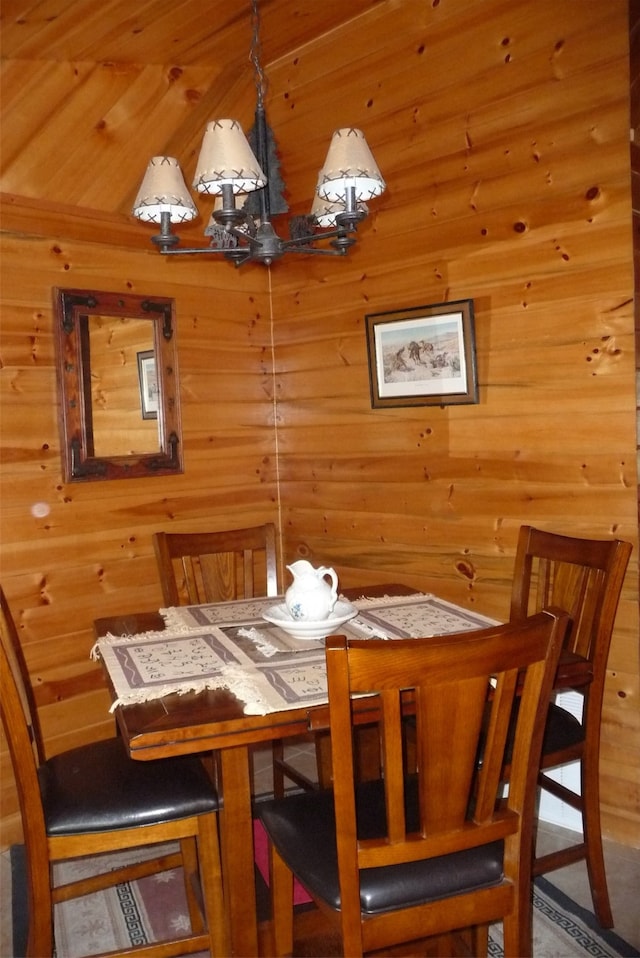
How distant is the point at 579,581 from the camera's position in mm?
2174

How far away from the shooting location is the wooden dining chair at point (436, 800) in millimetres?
1272

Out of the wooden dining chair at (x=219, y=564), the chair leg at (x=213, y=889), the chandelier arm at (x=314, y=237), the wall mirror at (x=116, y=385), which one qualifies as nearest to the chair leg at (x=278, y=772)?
the wooden dining chair at (x=219, y=564)

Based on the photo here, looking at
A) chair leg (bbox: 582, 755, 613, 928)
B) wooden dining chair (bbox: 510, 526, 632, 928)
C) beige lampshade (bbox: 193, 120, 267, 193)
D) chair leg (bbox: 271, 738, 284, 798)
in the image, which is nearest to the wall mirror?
chair leg (bbox: 271, 738, 284, 798)

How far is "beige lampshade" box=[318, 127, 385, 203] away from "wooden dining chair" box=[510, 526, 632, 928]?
1099 mm

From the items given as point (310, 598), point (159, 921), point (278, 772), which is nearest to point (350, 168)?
point (310, 598)

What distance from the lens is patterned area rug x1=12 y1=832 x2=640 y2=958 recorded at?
1.96 metres

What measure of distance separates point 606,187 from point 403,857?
195 cm

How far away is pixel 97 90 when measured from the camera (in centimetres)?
269

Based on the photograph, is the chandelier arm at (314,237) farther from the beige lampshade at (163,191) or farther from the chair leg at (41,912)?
the chair leg at (41,912)

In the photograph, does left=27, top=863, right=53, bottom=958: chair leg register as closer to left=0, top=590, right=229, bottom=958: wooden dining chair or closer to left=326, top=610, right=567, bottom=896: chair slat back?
left=0, top=590, right=229, bottom=958: wooden dining chair

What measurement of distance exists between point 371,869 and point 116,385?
2.05 metres

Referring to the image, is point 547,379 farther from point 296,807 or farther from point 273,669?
point 296,807

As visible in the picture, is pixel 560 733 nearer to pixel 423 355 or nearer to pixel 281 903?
pixel 281 903

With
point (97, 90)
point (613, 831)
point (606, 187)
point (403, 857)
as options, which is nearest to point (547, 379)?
point (606, 187)
